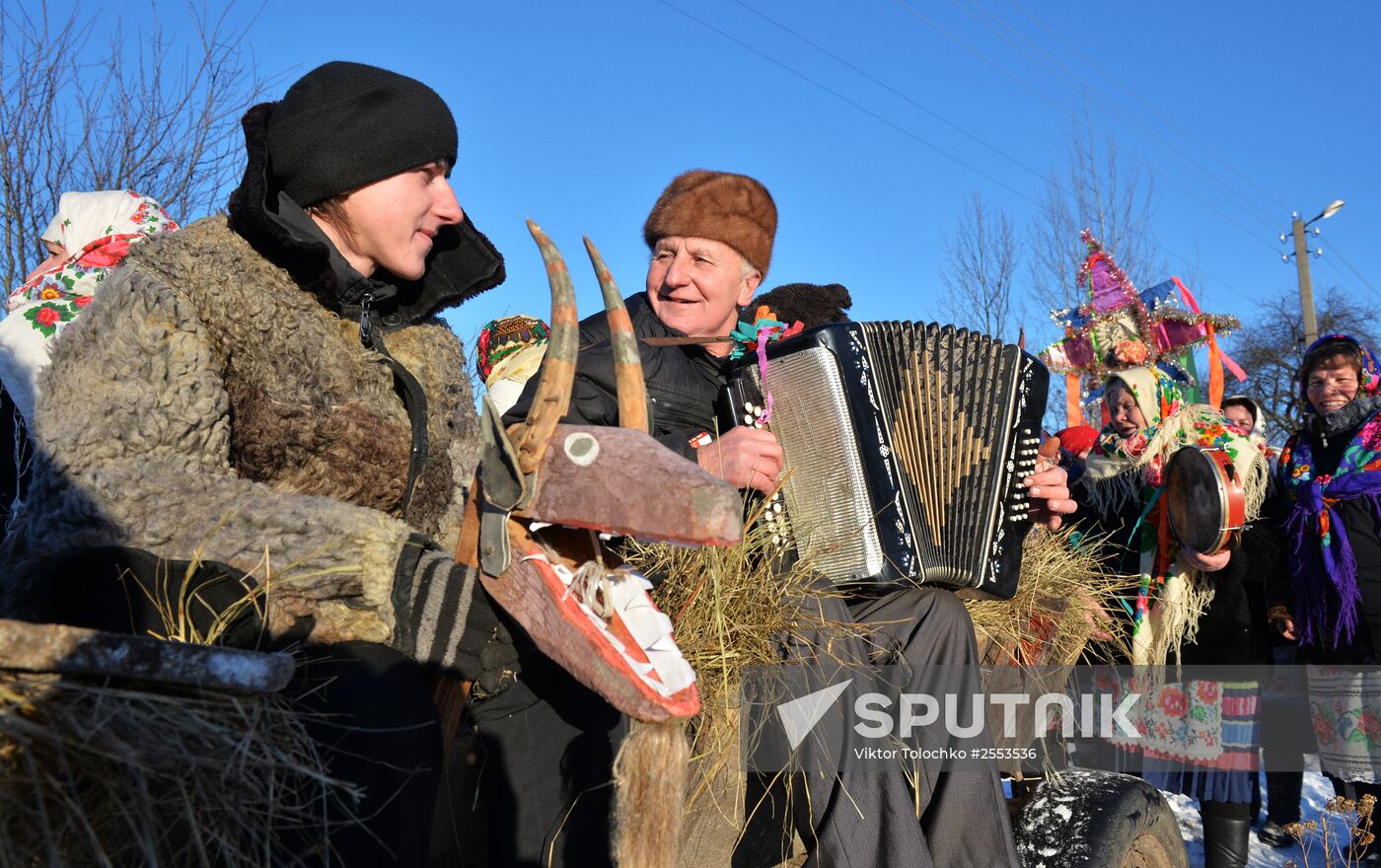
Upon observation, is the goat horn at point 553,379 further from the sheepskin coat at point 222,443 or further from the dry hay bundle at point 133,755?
the dry hay bundle at point 133,755

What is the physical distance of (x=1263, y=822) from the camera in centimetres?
573

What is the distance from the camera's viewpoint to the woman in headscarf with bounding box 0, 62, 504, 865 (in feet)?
4.88

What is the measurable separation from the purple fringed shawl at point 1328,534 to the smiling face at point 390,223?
3918 millimetres

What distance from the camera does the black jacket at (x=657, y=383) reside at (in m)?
2.52

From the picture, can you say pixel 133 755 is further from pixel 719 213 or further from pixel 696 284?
pixel 719 213

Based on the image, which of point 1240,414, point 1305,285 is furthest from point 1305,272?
point 1240,414

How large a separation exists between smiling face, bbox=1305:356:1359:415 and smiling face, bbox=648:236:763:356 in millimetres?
2828

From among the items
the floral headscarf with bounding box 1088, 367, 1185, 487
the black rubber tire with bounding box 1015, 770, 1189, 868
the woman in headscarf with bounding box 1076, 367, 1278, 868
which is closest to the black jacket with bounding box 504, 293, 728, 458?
the black rubber tire with bounding box 1015, 770, 1189, 868

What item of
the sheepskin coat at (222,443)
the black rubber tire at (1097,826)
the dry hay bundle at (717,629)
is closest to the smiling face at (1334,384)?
the black rubber tire at (1097,826)

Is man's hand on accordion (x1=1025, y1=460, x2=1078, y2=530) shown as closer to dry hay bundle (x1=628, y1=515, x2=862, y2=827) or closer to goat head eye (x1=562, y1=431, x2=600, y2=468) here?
dry hay bundle (x1=628, y1=515, x2=862, y2=827)

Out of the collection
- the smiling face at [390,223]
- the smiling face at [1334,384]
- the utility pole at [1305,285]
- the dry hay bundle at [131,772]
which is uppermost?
the utility pole at [1305,285]

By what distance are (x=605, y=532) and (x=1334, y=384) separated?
4.17m

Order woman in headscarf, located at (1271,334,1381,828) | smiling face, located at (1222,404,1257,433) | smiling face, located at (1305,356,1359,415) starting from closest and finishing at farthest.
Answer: woman in headscarf, located at (1271,334,1381,828) → smiling face, located at (1305,356,1359,415) → smiling face, located at (1222,404,1257,433)

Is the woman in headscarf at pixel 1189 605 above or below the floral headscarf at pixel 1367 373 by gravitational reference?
below
